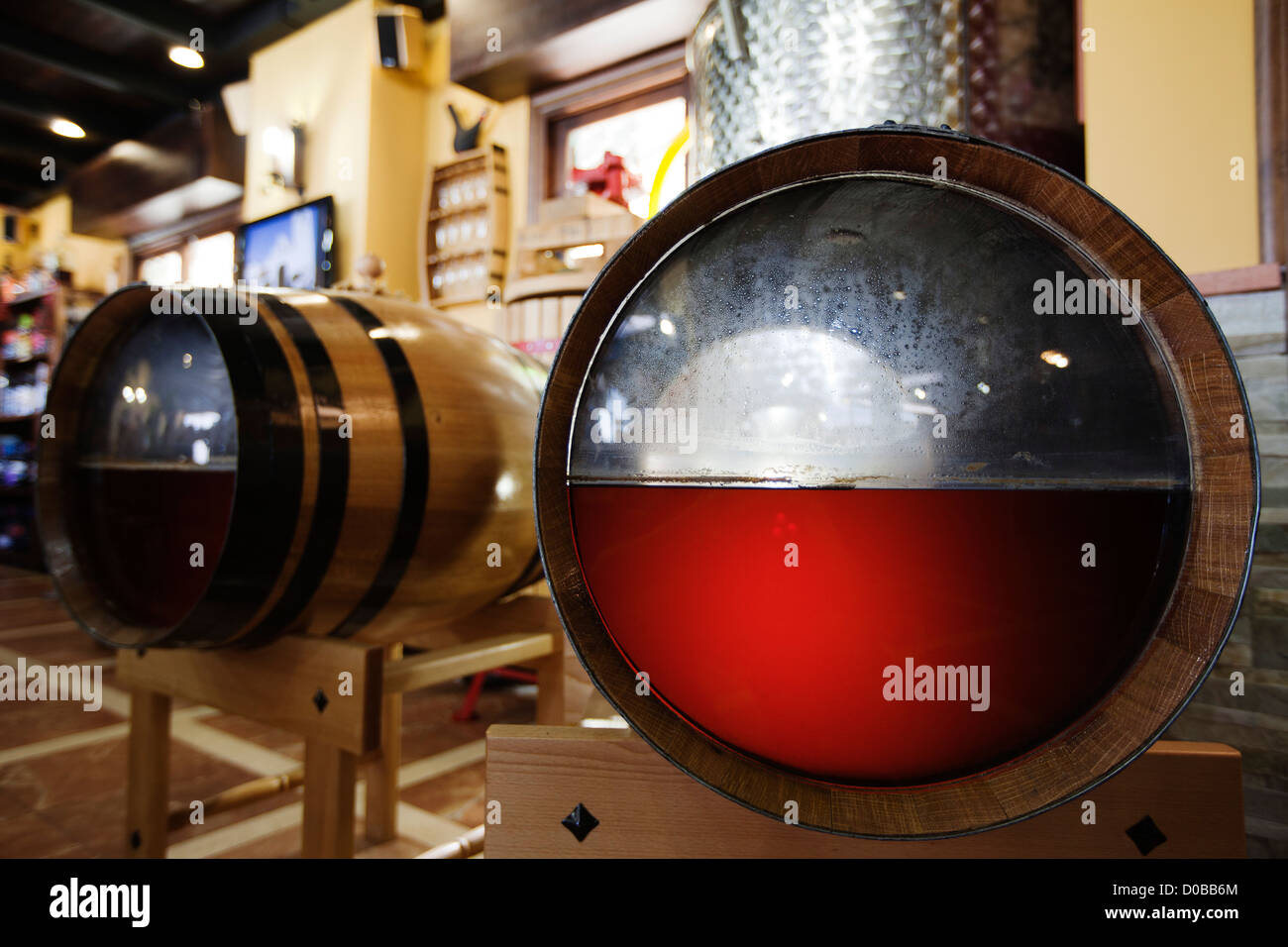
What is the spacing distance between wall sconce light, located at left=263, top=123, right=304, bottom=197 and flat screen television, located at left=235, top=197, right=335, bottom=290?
24cm

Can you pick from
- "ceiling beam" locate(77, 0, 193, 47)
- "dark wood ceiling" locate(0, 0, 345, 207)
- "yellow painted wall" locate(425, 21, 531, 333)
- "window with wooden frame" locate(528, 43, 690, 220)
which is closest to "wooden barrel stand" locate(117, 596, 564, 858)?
"window with wooden frame" locate(528, 43, 690, 220)

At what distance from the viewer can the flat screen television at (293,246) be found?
482 cm

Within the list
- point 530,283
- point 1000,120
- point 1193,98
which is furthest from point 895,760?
point 530,283

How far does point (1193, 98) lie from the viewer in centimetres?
146

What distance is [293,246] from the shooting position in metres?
5.08

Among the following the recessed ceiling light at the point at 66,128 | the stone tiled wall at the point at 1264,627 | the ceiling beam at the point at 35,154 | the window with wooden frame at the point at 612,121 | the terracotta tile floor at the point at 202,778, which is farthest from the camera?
the ceiling beam at the point at 35,154

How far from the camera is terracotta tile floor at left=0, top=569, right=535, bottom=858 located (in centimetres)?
194

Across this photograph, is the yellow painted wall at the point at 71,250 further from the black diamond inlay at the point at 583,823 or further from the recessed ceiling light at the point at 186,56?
the black diamond inlay at the point at 583,823

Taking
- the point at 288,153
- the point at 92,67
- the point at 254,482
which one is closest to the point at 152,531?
the point at 254,482

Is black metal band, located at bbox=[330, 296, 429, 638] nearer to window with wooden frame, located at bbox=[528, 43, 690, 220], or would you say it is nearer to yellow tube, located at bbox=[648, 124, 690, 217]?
yellow tube, located at bbox=[648, 124, 690, 217]

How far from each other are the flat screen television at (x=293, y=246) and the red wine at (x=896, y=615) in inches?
178

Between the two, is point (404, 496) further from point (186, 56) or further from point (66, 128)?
point (66, 128)

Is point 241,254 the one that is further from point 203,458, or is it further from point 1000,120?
point 1000,120

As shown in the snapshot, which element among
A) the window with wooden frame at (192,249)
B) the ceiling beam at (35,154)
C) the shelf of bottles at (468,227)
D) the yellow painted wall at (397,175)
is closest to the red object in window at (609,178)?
the shelf of bottles at (468,227)
